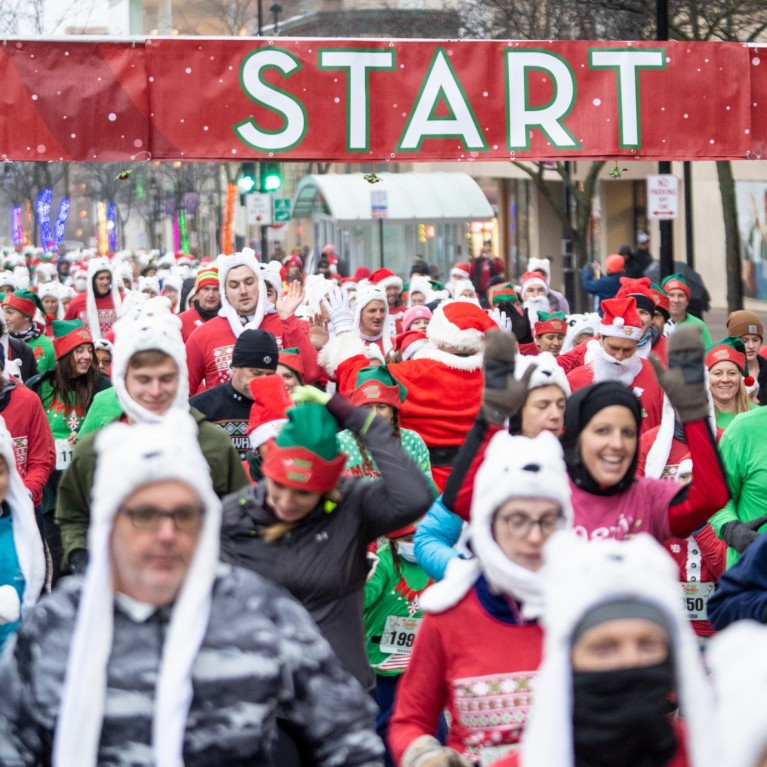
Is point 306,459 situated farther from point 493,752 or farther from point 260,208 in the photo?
point 260,208

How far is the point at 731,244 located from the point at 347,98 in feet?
54.7

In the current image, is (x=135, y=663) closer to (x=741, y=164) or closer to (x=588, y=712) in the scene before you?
(x=588, y=712)

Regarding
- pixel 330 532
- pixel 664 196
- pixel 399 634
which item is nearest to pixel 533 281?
pixel 664 196

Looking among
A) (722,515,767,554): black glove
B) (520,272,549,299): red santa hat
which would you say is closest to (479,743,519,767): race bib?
(722,515,767,554): black glove

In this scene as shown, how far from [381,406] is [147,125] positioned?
13.0ft

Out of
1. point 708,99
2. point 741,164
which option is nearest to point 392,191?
point 741,164

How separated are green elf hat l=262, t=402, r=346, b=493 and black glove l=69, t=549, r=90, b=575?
107 centimetres

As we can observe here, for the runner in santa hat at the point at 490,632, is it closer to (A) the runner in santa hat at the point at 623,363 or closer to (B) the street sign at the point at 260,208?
(A) the runner in santa hat at the point at 623,363

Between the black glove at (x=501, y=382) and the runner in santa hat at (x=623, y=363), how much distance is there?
3.64m

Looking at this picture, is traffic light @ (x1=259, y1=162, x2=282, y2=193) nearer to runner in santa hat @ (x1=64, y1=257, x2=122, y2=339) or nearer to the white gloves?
runner in santa hat @ (x1=64, y1=257, x2=122, y2=339)

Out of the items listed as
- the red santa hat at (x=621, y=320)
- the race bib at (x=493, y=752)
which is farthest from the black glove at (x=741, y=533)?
the red santa hat at (x=621, y=320)

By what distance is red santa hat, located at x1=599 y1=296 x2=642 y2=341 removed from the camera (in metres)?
9.49

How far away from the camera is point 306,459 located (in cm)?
507

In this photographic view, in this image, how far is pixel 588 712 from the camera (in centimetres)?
302
